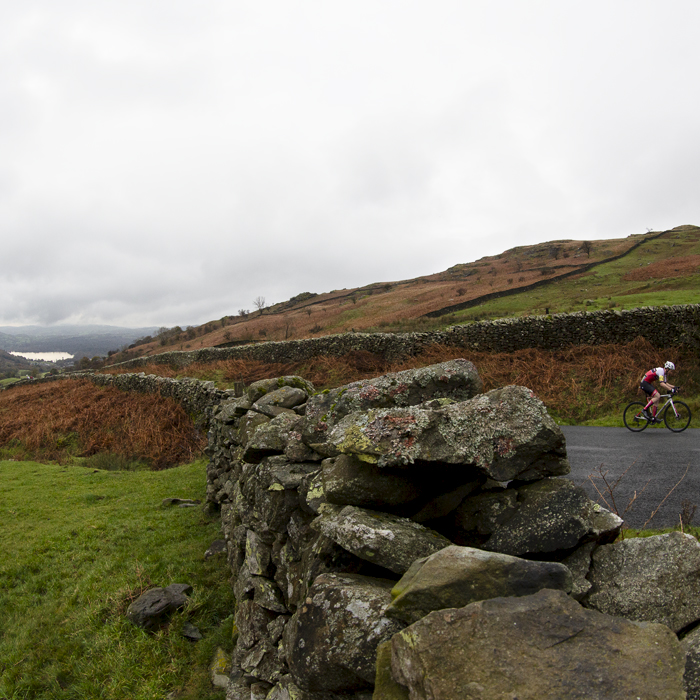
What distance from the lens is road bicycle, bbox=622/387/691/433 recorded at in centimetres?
1394

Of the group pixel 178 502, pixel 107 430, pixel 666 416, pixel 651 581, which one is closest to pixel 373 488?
pixel 651 581

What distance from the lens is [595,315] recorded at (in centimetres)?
2284

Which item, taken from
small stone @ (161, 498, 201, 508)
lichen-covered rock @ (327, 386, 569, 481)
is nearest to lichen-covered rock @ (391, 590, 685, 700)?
lichen-covered rock @ (327, 386, 569, 481)

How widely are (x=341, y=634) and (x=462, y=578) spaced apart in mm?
906


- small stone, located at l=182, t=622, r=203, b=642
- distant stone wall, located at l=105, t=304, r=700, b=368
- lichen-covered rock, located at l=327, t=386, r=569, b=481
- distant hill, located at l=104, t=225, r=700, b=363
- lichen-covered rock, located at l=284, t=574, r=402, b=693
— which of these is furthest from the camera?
distant hill, located at l=104, t=225, r=700, b=363

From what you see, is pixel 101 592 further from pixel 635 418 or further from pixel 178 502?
pixel 635 418

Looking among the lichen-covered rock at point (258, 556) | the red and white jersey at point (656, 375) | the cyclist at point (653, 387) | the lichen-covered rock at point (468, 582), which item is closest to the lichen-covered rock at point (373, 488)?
the lichen-covered rock at point (468, 582)

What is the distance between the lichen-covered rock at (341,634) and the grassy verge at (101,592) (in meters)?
3.53

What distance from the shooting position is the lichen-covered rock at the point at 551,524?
2865mm

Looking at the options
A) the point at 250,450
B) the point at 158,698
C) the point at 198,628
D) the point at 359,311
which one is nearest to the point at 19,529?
the point at 198,628

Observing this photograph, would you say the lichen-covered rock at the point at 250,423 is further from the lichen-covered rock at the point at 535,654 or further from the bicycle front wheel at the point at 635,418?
the bicycle front wheel at the point at 635,418

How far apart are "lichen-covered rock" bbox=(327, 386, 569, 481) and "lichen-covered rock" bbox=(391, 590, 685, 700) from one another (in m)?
1.14

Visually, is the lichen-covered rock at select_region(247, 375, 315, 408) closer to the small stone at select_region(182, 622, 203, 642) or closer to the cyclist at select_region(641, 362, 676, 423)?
the small stone at select_region(182, 622, 203, 642)

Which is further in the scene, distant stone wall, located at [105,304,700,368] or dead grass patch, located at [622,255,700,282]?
dead grass patch, located at [622,255,700,282]
